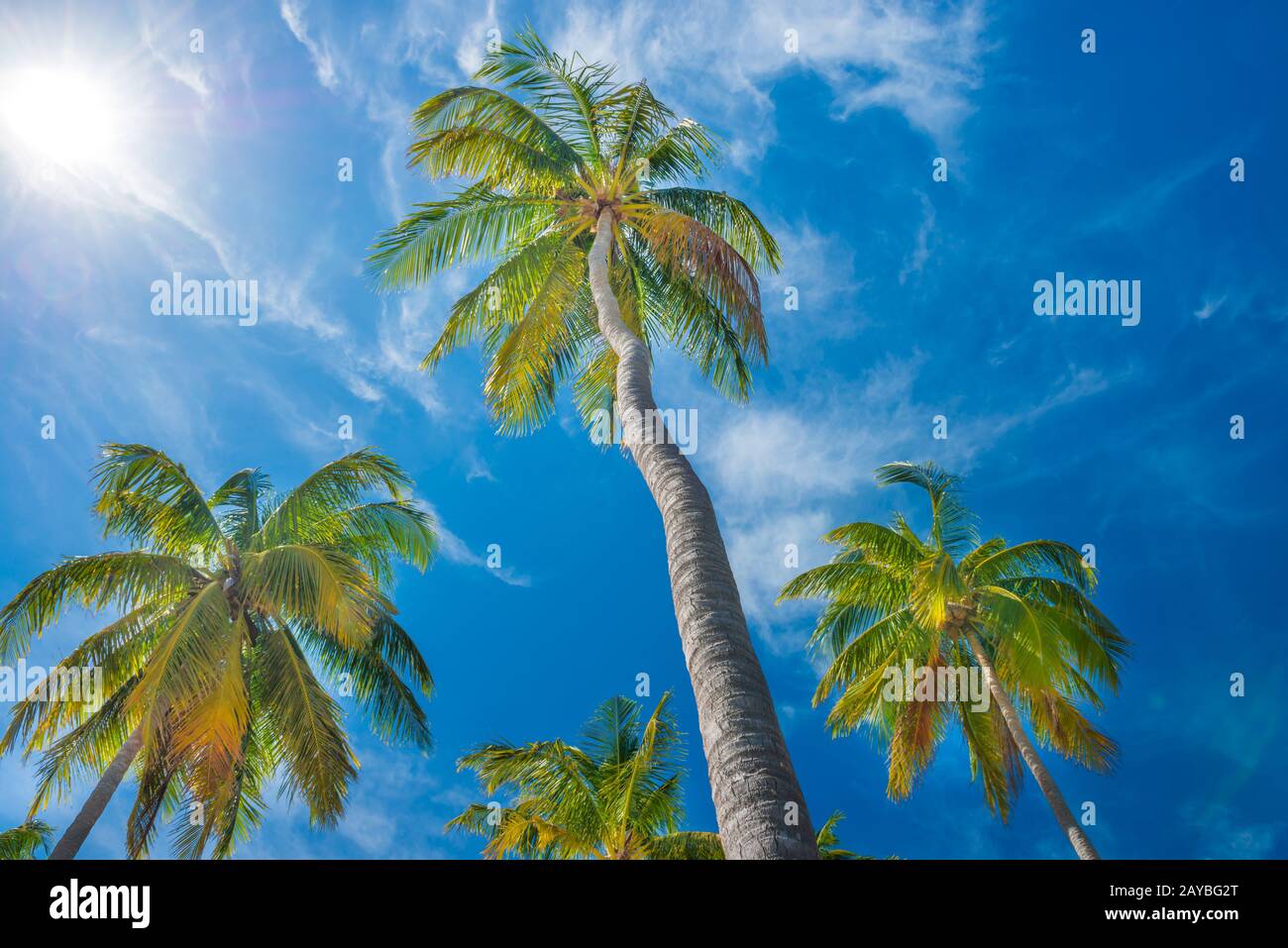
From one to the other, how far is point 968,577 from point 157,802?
1476cm

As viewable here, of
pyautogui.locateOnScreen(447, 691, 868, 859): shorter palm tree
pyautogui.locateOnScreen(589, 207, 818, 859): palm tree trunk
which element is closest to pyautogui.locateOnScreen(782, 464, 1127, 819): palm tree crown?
pyautogui.locateOnScreen(447, 691, 868, 859): shorter palm tree

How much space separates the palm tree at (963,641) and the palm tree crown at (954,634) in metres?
0.02

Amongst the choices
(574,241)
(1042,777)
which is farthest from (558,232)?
(1042,777)

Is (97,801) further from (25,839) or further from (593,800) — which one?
(25,839)

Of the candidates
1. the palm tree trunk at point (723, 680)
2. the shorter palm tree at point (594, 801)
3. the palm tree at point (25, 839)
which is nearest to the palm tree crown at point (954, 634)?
the shorter palm tree at point (594, 801)

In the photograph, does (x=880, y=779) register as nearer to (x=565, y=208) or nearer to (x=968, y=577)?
(x=968, y=577)

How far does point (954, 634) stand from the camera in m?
17.4

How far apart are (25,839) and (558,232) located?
738 inches

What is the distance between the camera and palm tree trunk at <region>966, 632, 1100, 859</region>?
604 inches

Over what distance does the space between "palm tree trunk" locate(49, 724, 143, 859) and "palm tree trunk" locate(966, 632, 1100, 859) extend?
14.2 metres

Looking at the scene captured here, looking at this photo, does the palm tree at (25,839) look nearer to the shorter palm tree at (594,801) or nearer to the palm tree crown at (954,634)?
the shorter palm tree at (594,801)
